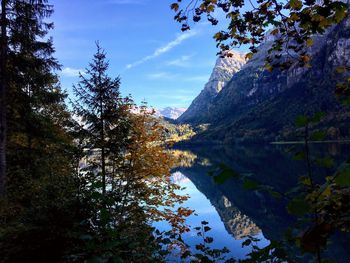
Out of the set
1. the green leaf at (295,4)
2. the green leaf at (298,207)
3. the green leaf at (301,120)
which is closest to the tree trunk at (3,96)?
the green leaf at (295,4)

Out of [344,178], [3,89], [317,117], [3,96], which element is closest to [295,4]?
[317,117]

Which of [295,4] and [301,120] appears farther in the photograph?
[295,4]

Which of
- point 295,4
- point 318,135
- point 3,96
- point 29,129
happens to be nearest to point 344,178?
point 318,135

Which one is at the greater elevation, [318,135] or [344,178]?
[318,135]

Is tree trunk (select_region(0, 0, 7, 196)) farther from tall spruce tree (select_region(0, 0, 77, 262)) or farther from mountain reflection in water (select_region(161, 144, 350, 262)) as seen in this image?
mountain reflection in water (select_region(161, 144, 350, 262))

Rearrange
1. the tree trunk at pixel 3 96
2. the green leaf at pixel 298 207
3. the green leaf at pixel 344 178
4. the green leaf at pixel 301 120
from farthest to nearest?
1. the tree trunk at pixel 3 96
2. the green leaf at pixel 301 120
3. the green leaf at pixel 298 207
4. the green leaf at pixel 344 178

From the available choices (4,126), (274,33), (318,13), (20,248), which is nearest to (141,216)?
(20,248)

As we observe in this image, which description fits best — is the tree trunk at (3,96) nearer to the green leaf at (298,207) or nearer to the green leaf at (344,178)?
the green leaf at (298,207)

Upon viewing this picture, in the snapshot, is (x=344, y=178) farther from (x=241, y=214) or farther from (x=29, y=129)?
(x=241, y=214)

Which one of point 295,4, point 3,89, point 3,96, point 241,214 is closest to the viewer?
point 295,4

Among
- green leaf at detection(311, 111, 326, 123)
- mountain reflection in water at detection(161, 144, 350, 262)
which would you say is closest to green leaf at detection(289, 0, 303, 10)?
green leaf at detection(311, 111, 326, 123)

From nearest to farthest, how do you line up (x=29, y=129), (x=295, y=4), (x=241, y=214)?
(x=295, y=4), (x=29, y=129), (x=241, y=214)

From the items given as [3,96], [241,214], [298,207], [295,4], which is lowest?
[298,207]

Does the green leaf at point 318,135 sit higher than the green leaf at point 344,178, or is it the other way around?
the green leaf at point 318,135
